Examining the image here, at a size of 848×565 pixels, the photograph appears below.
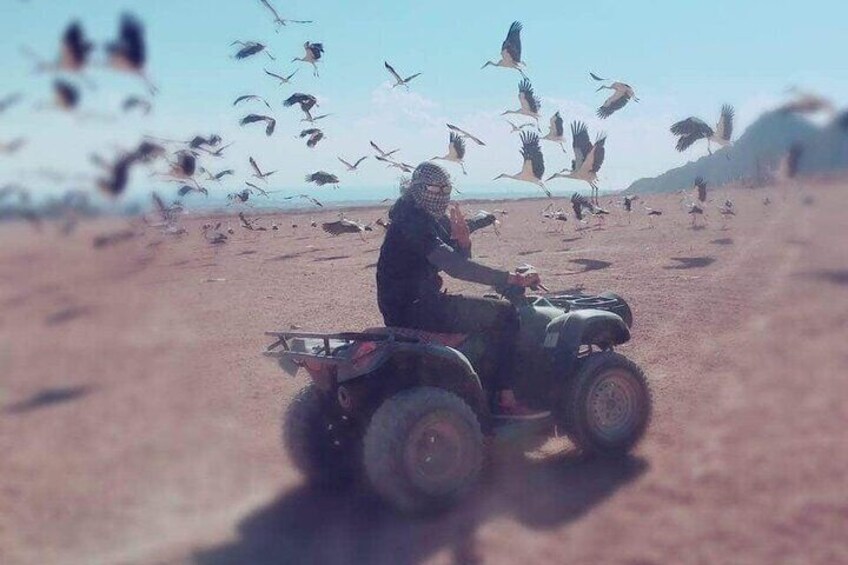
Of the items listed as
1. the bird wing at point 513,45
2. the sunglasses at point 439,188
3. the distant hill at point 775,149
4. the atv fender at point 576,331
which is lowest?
the atv fender at point 576,331

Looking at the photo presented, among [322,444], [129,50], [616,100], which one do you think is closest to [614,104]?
[616,100]

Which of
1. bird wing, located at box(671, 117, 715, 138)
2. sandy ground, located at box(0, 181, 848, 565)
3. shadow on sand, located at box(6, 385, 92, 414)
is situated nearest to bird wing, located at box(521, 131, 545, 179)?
sandy ground, located at box(0, 181, 848, 565)

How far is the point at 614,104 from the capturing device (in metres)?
7.79

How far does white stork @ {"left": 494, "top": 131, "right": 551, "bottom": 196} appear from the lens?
9961mm

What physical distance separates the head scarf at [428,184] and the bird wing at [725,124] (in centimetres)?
194

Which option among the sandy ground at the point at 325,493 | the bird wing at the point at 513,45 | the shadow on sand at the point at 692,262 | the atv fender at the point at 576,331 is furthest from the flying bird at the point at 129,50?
the shadow on sand at the point at 692,262

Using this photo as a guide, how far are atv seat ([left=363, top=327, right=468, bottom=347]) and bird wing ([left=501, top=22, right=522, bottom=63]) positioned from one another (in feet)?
11.1

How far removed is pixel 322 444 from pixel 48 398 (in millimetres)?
2676

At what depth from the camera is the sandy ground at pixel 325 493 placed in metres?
3.51

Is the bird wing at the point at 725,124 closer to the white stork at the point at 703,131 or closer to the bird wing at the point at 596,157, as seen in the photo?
the white stork at the point at 703,131

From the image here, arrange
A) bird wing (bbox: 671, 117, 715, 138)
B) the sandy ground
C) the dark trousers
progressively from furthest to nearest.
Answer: the dark trousers
bird wing (bbox: 671, 117, 715, 138)
the sandy ground

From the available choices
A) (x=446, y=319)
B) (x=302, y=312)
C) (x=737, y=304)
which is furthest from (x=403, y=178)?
(x=302, y=312)

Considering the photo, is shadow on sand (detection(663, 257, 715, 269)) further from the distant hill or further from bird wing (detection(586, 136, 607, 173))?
the distant hill

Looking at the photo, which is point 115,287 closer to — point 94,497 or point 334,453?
point 94,497
